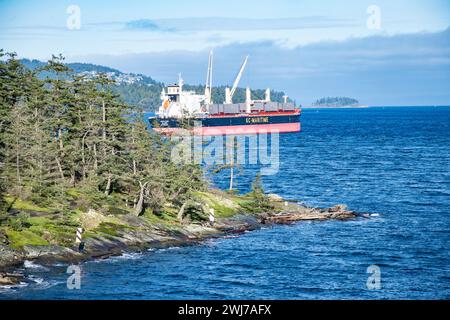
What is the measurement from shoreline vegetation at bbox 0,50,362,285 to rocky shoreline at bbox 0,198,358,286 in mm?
98

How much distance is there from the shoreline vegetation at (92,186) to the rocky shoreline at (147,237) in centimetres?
10

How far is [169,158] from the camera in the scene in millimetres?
73875

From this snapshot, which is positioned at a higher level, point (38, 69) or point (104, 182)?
point (38, 69)

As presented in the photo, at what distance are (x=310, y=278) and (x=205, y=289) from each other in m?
7.89

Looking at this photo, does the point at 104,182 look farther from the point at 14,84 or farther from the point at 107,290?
the point at 107,290

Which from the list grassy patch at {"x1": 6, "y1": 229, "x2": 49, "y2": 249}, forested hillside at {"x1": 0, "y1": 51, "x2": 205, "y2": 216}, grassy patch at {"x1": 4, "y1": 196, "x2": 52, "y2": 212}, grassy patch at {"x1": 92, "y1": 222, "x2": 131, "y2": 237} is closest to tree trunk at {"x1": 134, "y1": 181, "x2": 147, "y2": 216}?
forested hillside at {"x1": 0, "y1": 51, "x2": 205, "y2": 216}

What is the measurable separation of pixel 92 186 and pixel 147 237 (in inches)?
311

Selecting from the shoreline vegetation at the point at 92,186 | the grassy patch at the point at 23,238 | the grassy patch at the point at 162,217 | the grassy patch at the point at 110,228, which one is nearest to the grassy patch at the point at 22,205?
the shoreline vegetation at the point at 92,186

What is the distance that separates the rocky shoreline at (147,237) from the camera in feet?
167

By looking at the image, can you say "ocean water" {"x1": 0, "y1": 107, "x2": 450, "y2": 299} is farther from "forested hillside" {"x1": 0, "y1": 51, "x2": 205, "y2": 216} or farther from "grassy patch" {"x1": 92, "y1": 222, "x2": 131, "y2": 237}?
"forested hillside" {"x1": 0, "y1": 51, "x2": 205, "y2": 216}

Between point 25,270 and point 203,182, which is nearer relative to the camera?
point 25,270

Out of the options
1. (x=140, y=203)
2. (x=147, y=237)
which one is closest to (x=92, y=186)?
(x=140, y=203)

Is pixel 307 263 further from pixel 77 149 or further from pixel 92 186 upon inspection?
pixel 77 149
